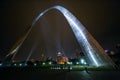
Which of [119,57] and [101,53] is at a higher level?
[119,57]

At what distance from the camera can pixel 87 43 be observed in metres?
70.2

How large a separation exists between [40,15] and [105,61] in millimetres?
22995

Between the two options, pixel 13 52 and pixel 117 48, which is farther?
pixel 117 48

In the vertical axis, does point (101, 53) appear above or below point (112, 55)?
below

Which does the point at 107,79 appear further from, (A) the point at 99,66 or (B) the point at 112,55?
(B) the point at 112,55

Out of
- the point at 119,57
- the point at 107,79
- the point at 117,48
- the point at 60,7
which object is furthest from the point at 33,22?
the point at 117,48

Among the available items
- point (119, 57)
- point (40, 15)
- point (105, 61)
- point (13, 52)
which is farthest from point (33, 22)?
Answer: point (119, 57)

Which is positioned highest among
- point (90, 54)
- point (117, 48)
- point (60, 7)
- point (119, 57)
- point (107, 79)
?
point (117, 48)

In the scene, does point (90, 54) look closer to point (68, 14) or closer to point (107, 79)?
point (68, 14)

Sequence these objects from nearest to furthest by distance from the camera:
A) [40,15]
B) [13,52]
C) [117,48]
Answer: [40,15], [13,52], [117,48]

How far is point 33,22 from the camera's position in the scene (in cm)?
8150

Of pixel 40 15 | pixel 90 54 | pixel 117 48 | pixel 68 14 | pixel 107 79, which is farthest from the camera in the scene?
pixel 117 48

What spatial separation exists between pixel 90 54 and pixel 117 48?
393 feet

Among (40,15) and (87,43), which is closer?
(87,43)
